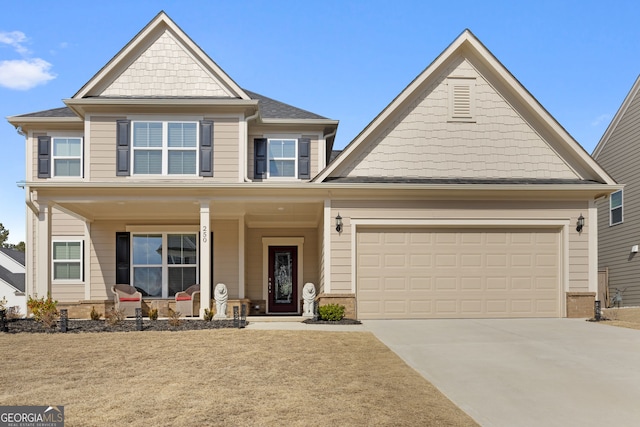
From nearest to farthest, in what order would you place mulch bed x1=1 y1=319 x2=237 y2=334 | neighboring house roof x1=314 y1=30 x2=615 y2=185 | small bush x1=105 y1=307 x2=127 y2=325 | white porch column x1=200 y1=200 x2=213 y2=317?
1. mulch bed x1=1 y1=319 x2=237 y2=334
2. small bush x1=105 y1=307 x2=127 y2=325
3. white porch column x1=200 y1=200 x2=213 y2=317
4. neighboring house roof x1=314 y1=30 x2=615 y2=185

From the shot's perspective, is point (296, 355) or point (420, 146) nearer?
point (296, 355)

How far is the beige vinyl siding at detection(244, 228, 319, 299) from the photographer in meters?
21.2

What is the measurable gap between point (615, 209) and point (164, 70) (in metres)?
17.5

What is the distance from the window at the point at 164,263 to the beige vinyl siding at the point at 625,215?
15.3 metres

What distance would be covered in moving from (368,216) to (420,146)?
2.38 meters

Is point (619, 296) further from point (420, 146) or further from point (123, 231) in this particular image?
point (123, 231)

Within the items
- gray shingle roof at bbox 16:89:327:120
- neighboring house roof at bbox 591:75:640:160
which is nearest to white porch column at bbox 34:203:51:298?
gray shingle roof at bbox 16:89:327:120

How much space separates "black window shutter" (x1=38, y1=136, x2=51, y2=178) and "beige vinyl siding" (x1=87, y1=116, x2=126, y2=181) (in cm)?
298

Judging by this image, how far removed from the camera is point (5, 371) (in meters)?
9.79

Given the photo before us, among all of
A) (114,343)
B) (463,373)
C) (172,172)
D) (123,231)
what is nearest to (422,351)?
(463,373)

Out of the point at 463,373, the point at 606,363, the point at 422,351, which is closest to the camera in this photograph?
the point at 463,373

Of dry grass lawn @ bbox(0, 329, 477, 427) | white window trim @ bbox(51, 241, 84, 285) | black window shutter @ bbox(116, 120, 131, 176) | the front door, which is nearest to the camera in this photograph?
dry grass lawn @ bbox(0, 329, 477, 427)

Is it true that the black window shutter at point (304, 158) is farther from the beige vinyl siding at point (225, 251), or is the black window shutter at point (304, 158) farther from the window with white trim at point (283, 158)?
the beige vinyl siding at point (225, 251)

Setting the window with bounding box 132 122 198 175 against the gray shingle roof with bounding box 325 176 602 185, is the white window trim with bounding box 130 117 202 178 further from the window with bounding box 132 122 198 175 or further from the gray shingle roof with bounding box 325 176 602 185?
the gray shingle roof with bounding box 325 176 602 185
